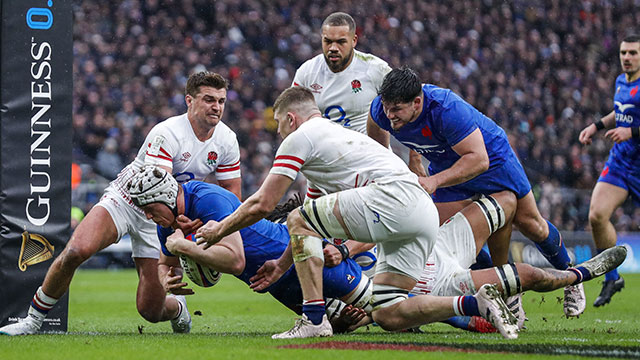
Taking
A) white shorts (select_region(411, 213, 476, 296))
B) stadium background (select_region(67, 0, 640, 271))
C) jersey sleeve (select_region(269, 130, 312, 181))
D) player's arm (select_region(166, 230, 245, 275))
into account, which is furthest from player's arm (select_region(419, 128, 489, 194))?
stadium background (select_region(67, 0, 640, 271))

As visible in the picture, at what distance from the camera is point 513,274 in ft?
20.1

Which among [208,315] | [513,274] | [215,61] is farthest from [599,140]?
[513,274]

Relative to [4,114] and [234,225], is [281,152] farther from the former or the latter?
[4,114]

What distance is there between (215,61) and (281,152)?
18.8 metres

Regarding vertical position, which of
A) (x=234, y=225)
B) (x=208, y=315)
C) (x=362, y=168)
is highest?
(x=362, y=168)

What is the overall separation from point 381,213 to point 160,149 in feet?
7.27

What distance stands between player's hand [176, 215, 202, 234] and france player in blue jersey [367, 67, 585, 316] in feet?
5.78

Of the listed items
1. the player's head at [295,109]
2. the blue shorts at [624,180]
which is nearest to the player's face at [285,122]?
the player's head at [295,109]

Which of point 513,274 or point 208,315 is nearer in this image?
point 513,274

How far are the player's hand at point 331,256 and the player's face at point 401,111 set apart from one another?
1162 millimetres

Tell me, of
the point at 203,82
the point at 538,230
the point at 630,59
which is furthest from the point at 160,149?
the point at 630,59

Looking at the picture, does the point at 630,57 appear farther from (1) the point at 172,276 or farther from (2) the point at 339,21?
(1) the point at 172,276

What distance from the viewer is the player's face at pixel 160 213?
5.98 m

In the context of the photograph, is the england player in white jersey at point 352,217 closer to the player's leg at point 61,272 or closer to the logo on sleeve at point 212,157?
the player's leg at point 61,272
